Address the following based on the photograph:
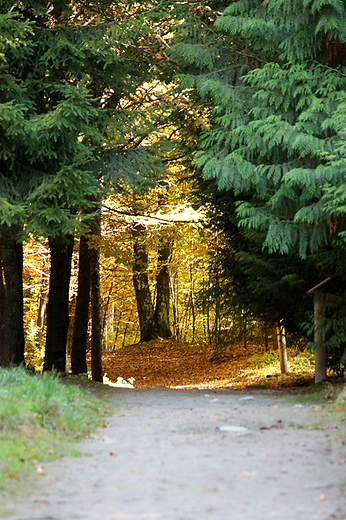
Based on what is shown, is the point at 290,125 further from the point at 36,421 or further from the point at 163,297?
the point at 163,297

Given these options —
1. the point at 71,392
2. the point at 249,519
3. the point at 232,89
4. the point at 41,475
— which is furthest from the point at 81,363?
the point at 249,519

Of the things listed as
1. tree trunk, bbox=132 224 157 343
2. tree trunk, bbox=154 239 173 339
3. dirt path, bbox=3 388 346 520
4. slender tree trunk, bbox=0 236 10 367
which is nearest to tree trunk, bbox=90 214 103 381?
slender tree trunk, bbox=0 236 10 367

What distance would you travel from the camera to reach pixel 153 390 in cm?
1041

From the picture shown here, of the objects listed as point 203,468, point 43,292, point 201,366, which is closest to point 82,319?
point 201,366

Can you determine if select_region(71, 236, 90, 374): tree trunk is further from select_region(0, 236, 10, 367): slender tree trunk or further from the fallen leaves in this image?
select_region(0, 236, 10, 367): slender tree trunk

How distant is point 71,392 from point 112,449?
2273 mm

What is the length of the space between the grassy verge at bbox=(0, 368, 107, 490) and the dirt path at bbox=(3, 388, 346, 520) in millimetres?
213

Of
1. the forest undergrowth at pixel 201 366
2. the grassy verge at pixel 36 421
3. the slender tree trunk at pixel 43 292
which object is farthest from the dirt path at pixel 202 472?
the slender tree trunk at pixel 43 292

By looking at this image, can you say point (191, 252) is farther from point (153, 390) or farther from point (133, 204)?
Answer: point (153, 390)

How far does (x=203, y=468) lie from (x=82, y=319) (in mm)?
9676

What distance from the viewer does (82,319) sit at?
44.6 feet

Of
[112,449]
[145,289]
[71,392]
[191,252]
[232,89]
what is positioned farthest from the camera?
[145,289]

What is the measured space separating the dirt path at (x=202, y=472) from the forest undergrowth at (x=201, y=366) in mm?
5295

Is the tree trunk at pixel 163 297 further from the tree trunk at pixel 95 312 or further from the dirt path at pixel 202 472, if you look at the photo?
the dirt path at pixel 202 472
